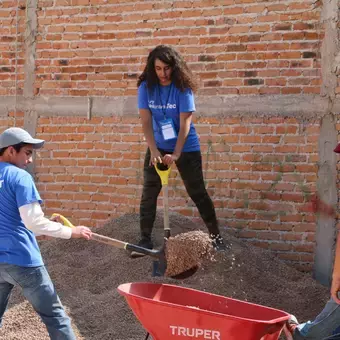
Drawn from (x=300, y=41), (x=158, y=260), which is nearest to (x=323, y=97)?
(x=300, y=41)

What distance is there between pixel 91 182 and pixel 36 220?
325 centimetres

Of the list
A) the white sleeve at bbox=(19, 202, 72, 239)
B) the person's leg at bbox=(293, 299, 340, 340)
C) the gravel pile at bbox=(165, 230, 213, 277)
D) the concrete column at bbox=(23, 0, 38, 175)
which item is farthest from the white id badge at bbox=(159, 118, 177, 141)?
the person's leg at bbox=(293, 299, 340, 340)

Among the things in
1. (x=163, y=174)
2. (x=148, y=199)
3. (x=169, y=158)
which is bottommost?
(x=148, y=199)

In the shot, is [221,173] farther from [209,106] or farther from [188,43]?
[188,43]

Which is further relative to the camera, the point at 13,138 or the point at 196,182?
the point at 196,182

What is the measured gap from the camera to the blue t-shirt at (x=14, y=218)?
377 cm

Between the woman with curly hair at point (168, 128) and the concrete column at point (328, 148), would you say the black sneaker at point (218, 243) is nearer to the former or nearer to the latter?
the woman with curly hair at point (168, 128)

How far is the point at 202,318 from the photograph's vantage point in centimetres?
352

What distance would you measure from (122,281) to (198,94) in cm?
211

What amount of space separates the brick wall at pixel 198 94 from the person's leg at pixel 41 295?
2932 millimetres

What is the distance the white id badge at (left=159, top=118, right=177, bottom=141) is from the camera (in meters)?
5.58

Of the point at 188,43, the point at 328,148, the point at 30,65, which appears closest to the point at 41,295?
the point at 328,148

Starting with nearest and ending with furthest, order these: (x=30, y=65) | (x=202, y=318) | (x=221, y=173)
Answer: (x=202, y=318) < (x=221, y=173) < (x=30, y=65)

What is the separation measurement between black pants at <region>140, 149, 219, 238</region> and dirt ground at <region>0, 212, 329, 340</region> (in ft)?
1.03
